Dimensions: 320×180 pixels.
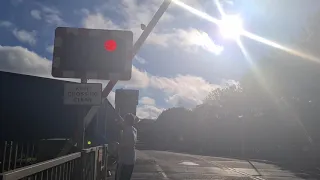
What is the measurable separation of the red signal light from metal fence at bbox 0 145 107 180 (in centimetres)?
190

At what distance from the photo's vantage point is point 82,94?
724 cm

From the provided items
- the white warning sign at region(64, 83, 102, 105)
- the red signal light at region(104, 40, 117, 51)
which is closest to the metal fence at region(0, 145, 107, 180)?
the white warning sign at region(64, 83, 102, 105)

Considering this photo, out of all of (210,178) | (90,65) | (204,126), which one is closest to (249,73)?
(204,126)

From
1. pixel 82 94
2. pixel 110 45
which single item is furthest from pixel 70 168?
pixel 110 45

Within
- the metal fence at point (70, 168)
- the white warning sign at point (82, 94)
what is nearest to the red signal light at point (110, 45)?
the white warning sign at point (82, 94)

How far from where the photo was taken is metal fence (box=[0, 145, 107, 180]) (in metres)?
4.04

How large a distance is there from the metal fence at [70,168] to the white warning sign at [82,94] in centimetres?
89

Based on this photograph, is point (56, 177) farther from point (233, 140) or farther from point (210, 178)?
point (233, 140)

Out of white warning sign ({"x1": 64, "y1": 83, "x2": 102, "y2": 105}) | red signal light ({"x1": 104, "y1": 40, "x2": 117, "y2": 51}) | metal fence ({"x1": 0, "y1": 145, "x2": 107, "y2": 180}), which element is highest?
red signal light ({"x1": 104, "y1": 40, "x2": 117, "y2": 51})

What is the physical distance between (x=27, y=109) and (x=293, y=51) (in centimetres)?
3229

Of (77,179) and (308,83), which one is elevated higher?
(308,83)

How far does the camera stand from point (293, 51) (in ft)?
127

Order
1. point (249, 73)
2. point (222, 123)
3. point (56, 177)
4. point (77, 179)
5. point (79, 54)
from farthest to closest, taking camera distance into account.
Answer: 1. point (222, 123)
2. point (249, 73)
3. point (79, 54)
4. point (77, 179)
5. point (56, 177)

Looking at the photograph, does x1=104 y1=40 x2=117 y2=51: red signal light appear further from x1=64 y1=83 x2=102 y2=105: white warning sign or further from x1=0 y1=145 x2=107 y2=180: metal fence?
x1=0 y1=145 x2=107 y2=180: metal fence
